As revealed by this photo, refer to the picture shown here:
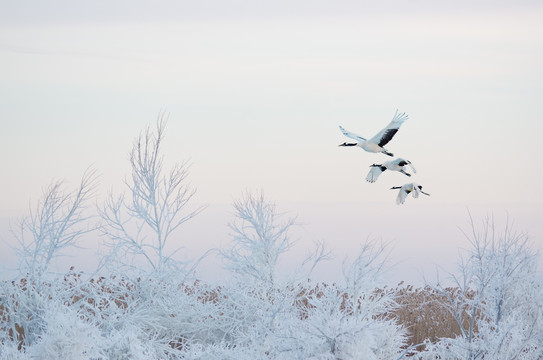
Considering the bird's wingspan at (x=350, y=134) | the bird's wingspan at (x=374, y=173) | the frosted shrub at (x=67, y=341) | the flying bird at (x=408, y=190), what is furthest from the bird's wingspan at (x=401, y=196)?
the frosted shrub at (x=67, y=341)

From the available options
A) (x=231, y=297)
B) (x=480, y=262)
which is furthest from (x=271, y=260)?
(x=480, y=262)

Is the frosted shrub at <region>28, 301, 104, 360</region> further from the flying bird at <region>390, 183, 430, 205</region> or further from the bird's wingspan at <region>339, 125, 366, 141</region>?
the flying bird at <region>390, 183, 430, 205</region>

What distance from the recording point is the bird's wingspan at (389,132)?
30.0ft

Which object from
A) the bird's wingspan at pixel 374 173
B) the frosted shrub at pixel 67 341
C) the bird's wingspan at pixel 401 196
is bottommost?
the frosted shrub at pixel 67 341

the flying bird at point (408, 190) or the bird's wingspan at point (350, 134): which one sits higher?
the bird's wingspan at point (350, 134)

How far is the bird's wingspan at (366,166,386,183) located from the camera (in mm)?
9602

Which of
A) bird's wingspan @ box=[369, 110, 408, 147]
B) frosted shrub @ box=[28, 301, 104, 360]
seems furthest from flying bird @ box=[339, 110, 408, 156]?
frosted shrub @ box=[28, 301, 104, 360]

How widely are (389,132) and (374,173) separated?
0.73 meters

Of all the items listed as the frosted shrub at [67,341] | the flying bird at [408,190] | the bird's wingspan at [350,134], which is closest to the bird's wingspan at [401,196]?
the flying bird at [408,190]

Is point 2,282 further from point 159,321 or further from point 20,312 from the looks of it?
point 159,321

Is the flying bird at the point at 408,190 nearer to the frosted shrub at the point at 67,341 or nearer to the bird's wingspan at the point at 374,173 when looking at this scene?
A: the bird's wingspan at the point at 374,173

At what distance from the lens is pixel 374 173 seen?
973cm

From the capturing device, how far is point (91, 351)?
8.49 meters

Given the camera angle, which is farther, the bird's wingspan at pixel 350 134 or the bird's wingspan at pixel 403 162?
the bird's wingspan at pixel 350 134
